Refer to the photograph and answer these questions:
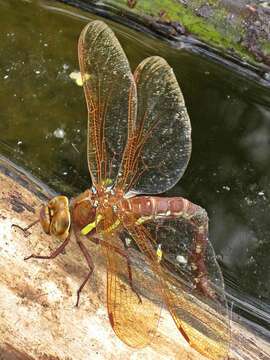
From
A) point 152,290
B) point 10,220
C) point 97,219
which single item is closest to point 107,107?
point 97,219

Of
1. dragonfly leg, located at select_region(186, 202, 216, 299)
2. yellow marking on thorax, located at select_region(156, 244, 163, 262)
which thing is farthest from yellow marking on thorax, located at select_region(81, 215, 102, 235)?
dragonfly leg, located at select_region(186, 202, 216, 299)

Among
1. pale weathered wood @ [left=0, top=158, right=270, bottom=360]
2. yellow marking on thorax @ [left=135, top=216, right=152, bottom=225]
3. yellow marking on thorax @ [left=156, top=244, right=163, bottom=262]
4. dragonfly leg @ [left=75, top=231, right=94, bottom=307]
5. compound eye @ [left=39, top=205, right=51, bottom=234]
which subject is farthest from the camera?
yellow marking on thorax @ [left=135, top=216, right=152, bottom=225]

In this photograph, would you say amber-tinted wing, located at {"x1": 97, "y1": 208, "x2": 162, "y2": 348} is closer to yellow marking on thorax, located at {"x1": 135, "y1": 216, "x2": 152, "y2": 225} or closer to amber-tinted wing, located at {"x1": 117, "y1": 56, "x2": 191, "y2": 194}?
yellow marking on thorax, located at {"x1": 135, "y1": 216, "x2": 152, "y2": 225}

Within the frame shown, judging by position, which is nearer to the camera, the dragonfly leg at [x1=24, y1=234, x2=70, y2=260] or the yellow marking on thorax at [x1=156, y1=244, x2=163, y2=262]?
the dragonfly leg at [x1=24, y1=234, x2=70, y2=260]

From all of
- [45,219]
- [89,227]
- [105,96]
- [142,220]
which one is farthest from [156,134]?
[45,219]

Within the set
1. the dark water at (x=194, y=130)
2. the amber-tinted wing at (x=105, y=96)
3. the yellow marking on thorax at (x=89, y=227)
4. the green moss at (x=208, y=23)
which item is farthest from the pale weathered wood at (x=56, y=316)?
the green moss at (x=208, y=23)
